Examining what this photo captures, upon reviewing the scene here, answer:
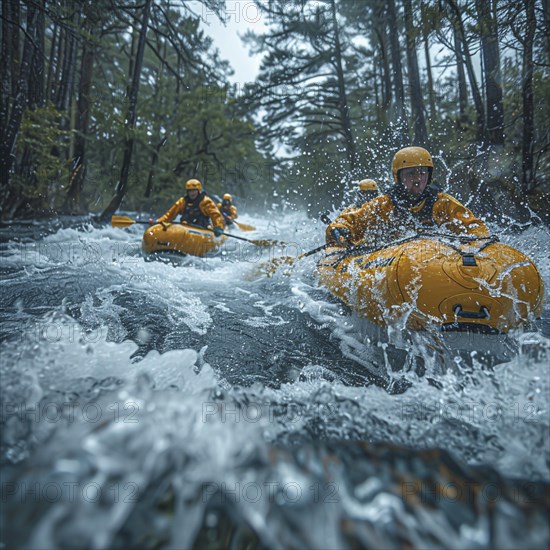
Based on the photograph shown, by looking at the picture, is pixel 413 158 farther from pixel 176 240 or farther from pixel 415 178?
pixel 176 240

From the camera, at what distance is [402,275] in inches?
106

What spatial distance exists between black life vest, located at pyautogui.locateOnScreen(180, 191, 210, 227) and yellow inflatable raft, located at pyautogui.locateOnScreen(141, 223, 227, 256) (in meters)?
1.60

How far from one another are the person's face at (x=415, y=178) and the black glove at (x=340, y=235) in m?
0.90

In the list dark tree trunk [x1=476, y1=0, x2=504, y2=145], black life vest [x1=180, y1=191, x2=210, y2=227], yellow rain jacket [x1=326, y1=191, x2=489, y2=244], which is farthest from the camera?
black life vest [x1=180, y1=191, x2=210, y2=227]

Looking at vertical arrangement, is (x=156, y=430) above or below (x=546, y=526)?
above

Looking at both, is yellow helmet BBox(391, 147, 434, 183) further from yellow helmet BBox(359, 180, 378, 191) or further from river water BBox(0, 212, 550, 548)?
yellow helmet BBox(359, 180, 378, 191)

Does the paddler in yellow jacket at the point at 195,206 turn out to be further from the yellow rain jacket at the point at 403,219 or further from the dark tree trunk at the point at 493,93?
the dark tree trunk at the point at 493,93

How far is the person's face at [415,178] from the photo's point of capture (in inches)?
156

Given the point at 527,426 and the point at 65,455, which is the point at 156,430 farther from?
the point at 527,426

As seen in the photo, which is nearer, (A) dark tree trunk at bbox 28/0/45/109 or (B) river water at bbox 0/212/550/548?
(B) river water at bbox 0/212/550/548

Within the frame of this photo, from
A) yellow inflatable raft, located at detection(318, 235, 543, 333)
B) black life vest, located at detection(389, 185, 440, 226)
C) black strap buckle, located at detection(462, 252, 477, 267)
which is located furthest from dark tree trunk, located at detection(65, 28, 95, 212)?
black strap buckle, located at detection(462, 252, 477, 267)

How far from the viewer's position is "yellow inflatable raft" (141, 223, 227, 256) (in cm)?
679

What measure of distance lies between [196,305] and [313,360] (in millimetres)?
1869

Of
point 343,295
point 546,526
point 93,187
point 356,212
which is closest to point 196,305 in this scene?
point 343,295
